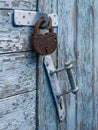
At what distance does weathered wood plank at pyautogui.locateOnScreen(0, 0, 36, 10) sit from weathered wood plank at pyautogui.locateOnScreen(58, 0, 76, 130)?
0.59 feet

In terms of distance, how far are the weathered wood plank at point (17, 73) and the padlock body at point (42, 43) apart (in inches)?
1.6

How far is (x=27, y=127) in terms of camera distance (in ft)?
A: 3.66

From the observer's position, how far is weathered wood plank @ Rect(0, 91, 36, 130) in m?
1.00

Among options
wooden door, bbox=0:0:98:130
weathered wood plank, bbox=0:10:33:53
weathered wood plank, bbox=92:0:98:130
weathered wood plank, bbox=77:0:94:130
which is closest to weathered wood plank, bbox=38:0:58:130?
wooden door, bbox=0:0:98:130

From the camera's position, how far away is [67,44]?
1.32m

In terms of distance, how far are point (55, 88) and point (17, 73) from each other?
0.24 metres

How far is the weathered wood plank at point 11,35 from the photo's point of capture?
97cm

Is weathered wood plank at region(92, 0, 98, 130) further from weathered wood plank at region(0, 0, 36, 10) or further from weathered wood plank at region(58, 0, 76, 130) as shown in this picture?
weathered wood plank at region(0, 0, 36, 10)

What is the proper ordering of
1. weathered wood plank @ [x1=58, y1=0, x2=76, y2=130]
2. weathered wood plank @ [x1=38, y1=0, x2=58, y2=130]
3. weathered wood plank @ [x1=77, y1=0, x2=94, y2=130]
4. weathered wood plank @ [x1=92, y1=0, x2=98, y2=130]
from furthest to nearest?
1. weathered wood plank @ [x1=92, y1=0, x2=98, y2=130]
2. weathered wood plank @ [x1=77, y1=0, x2=94, y2=130]
3. weathered wood plank @ [x1=58, y1=0, x2=76, y2=130]
4. weathered wood plank @ [x1=38, y1=0, x2=58, y2=130]

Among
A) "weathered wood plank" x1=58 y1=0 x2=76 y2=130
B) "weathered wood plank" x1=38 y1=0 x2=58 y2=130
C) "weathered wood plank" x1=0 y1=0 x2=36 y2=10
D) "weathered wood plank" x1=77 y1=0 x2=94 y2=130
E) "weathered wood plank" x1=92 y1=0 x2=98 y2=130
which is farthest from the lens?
"weathered wood plank" x1=92 y1=0 x2=98 y2=130

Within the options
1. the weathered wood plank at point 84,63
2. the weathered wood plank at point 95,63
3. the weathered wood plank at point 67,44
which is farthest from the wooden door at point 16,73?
the weathered wood plank at point 95,63

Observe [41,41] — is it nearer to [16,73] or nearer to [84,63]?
[16,73]

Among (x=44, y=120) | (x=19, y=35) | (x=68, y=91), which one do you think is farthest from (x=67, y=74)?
(x=19, y=35)

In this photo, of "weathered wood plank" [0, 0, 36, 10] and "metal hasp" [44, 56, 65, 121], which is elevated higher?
"weathered wood plank" [0, 0, 36, 10]
